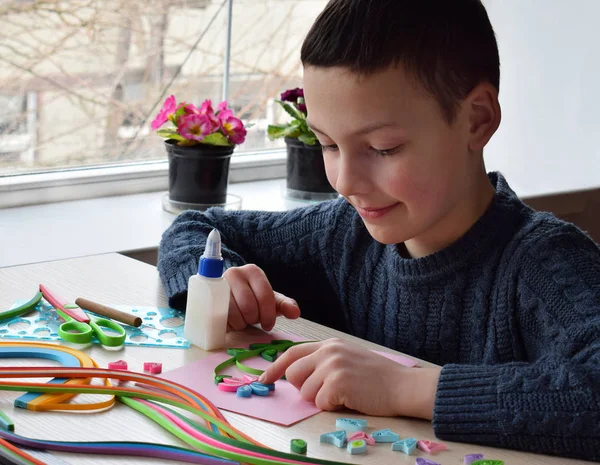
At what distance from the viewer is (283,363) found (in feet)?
3.18

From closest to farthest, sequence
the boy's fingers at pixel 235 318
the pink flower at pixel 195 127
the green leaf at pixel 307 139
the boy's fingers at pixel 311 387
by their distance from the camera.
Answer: the boy's fingers at pixel 311 387, the boy's fingers at pixel 235 318, the pink flower at pixel 195 127, the green leaf at pixel 307 139

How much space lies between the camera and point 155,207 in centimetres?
200

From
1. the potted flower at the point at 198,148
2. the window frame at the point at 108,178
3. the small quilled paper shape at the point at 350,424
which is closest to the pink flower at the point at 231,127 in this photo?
the potted flower at the point at 198,148

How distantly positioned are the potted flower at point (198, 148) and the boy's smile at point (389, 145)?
809 millimetres

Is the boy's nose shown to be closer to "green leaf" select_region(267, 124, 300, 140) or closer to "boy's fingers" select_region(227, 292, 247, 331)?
"boy's fingers" select_region(227, 292, 247, 331)

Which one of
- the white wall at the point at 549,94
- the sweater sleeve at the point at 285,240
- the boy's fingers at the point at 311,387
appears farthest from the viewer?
the white wall at the point at 549,94

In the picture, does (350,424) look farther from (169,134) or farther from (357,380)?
(169,134)

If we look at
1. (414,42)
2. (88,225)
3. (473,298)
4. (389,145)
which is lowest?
(88,225)

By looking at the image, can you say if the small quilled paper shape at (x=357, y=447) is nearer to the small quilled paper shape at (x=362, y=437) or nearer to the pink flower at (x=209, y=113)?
the small quilled paper shape at (x=362, y=437)

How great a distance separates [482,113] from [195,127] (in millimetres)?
863

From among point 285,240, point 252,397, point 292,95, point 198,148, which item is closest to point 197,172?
point 198,148

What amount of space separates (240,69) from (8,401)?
5.23ft

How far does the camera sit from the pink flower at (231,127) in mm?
1939

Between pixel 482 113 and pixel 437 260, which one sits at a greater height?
pixel 482 113
